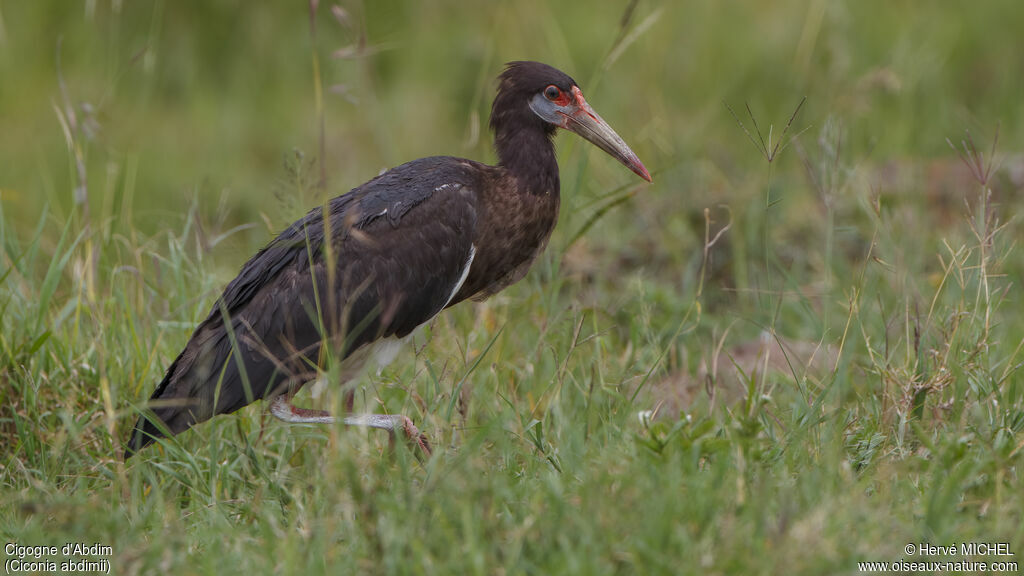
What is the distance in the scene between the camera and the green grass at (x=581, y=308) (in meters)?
2.90

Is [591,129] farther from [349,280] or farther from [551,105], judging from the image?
[349,280]

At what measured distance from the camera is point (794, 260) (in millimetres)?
5836

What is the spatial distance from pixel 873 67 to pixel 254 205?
404cm

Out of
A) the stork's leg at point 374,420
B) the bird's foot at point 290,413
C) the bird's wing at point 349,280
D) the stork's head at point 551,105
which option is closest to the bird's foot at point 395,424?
the stork's leg at point 374,420

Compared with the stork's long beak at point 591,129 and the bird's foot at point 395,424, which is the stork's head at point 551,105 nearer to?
the stork's long beak at point 591,129

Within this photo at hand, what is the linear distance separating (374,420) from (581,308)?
1.27 m

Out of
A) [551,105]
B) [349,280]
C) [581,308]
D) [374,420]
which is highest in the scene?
[551,105]

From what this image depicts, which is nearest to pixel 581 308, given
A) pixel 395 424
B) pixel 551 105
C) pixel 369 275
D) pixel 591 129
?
pixel 591 129

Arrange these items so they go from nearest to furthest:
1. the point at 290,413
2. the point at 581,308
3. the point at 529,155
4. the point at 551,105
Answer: the point at 290,413 < the point at 529,155 < the point at 551,105 < the point at 581,308

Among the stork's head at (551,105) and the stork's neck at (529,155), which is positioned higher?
the stork's head at (551,105)

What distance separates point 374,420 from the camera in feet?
12.6

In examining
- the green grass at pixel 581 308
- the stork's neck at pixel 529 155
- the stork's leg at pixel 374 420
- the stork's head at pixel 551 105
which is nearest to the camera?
the green grass at pixel 581 308

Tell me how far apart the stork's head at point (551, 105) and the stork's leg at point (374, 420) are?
1.23 meters

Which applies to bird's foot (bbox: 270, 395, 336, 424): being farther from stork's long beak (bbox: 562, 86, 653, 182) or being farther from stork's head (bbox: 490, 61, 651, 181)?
stork's long beak (bbox: 562, 86, 653, 182)
